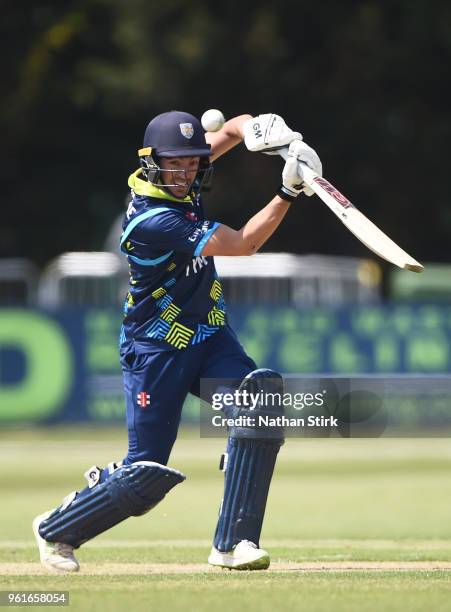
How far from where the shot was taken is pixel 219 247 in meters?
5.72

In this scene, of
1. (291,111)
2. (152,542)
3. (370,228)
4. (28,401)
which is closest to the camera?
(370,228)

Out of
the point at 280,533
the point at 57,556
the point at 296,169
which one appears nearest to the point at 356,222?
the point at 296,169

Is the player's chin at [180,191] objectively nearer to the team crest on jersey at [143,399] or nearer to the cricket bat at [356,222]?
the cricket bat at [356,222]

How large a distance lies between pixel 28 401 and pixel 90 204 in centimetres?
869

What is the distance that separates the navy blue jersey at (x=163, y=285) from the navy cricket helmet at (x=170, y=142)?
85 millimetres

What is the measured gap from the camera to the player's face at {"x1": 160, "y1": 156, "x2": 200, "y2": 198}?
5.91 metres

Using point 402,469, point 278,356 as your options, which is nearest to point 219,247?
point 402,469

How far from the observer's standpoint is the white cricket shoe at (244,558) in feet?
19.0

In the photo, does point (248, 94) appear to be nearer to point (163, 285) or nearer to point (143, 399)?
point (163, 285)

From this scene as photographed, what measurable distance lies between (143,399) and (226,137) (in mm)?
1366

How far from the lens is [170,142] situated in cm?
589

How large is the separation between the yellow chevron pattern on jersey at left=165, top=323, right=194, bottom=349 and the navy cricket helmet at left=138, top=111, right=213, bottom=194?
1.87ft

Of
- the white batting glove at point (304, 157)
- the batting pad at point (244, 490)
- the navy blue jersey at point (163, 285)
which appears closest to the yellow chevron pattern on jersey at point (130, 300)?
the navy blue jersey at point (163, 285)

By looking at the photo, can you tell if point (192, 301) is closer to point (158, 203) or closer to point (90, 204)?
point (158, 203)
